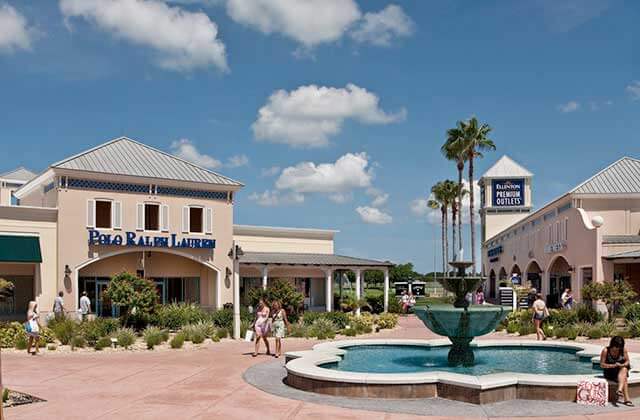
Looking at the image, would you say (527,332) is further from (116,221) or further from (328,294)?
(116,221)

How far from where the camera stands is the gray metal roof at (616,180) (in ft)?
126

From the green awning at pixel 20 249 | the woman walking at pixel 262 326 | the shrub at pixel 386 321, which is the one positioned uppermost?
the green awning at pixel 20 249

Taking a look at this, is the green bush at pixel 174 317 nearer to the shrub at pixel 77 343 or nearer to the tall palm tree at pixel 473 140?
the shrub at pixel 77 343

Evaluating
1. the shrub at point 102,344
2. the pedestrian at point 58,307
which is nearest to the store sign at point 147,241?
the pedestrian at point 58,307

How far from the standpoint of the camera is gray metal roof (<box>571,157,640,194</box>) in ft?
126

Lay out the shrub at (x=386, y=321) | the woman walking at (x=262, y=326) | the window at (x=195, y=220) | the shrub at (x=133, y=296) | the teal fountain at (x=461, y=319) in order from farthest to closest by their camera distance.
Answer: the window at (x=195, y=220) → the shrub at (x=386, y=321) → the shrub at (x=133, y=296) → the woman walking at (x=262, y=326) → the teal fountain at (x=461, y=319)

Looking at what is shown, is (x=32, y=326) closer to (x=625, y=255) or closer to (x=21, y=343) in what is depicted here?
(x=21, y=343)

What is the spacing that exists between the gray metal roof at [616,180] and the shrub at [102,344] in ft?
88.8

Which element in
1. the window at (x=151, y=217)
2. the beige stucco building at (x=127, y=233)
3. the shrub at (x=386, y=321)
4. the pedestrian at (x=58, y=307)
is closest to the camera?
the pedestrian at (x=58, y=307)

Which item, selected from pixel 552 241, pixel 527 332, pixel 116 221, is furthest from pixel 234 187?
pixel 552 241

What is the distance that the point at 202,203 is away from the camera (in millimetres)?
35094

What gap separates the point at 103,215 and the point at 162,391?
840 inches

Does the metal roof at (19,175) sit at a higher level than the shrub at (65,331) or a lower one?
higher

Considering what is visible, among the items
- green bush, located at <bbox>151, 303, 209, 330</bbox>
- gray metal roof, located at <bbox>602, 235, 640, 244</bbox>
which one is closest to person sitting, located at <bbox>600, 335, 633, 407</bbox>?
green bush, located at <bbox>151, 303, 209, 330</bbox>
